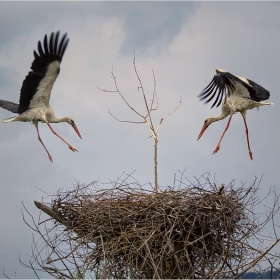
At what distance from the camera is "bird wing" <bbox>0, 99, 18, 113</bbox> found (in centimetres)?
1143

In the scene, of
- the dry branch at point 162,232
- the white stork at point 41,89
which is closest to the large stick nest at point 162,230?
the dry branch at point 162,232

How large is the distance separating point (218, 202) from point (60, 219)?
1.94 metres

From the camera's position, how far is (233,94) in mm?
11094

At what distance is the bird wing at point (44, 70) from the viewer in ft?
32.8

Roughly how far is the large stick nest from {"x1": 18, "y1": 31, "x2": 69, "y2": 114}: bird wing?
12.6 feet

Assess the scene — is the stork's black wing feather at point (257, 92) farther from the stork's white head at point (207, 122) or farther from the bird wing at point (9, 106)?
the bird wing at point (9, 106)

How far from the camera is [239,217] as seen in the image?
6.85 metres

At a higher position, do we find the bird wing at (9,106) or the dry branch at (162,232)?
the bird wing at (9,106)

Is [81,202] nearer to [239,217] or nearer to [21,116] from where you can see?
[239,217]

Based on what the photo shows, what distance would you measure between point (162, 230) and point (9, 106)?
6.04 metres

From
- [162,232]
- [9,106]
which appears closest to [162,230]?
[162,232]

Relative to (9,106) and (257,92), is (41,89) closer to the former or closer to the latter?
(9,106)

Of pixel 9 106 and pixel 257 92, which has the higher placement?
pixel 9 106

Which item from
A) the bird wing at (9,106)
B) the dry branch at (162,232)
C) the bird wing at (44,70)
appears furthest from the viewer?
the bird wing at (9,106)
